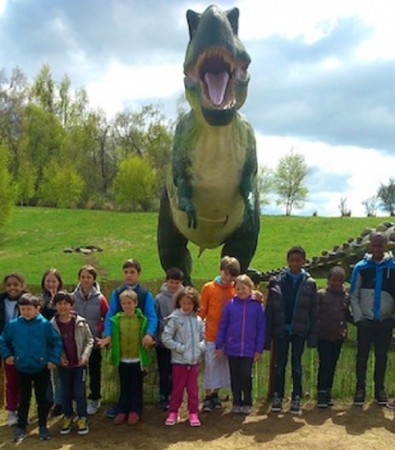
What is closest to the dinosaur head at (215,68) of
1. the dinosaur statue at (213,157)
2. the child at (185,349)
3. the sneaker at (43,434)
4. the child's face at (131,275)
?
the dinosaur statue at (213,157)

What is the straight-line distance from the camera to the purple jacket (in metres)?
5.14

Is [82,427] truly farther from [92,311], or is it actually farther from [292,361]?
[292,361]

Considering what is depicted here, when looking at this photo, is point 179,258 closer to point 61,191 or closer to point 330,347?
point 330,347

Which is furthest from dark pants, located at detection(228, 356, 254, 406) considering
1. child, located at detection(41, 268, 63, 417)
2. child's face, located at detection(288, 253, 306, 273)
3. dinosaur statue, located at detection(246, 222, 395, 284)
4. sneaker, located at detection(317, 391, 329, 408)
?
dinosaur statue, located at detection(246, 222, 395, 284)

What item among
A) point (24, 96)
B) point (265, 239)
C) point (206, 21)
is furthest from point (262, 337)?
point (24, 96)

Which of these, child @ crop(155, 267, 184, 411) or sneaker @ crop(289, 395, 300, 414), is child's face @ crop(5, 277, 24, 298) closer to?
child @ crop(155, 267, 184, 411)

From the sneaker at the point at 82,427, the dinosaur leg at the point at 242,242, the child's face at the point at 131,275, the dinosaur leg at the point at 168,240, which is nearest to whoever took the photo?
the sneaker at the point at 82,427

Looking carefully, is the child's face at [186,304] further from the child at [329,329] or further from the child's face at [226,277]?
the child at [329,329]

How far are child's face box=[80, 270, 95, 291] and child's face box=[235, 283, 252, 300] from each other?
131 cm

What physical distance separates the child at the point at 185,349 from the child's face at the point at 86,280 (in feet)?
2.66

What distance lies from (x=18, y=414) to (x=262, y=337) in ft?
7.01

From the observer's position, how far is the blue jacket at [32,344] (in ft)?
15.5

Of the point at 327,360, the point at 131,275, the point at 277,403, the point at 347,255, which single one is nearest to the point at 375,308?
the point at 327,360

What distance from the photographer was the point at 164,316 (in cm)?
542
